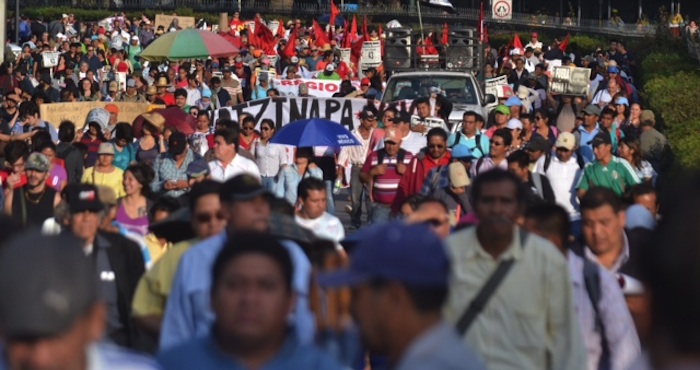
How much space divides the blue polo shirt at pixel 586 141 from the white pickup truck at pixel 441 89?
3544mm

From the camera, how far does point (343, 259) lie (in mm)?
5664

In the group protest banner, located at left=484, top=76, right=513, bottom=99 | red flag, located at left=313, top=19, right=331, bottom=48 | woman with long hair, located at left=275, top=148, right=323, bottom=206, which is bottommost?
woman with long hair, located at left=275, top=148, right=323, bottom=206

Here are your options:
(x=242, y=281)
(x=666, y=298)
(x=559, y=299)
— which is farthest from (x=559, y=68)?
(x=666, y=298)

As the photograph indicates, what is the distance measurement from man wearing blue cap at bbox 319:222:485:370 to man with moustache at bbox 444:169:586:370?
2066 millimetres

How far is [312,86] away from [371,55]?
470 centimetres

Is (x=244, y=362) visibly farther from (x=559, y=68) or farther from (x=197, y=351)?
(x=559, y=68)

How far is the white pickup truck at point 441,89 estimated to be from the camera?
22.0m

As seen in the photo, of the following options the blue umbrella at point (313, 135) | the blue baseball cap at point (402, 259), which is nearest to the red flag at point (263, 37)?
the blue umbrella at point (313, 135)

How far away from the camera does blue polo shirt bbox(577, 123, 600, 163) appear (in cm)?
1595

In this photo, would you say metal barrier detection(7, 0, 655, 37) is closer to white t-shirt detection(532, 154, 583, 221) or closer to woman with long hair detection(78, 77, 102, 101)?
woman with long hair detection(78, 77, 102, 101)

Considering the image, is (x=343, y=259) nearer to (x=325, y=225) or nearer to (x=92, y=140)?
(x=325, y=225)

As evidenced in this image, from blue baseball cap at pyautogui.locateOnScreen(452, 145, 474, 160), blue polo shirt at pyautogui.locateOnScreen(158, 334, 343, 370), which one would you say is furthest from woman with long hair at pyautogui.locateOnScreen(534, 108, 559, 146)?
blue polo shirt at pyautogui.locateOnScreen(158, 334, 343, 370)

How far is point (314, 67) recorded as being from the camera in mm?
35031

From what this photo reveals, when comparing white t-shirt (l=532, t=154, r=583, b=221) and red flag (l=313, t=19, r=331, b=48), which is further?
red flag (l=313, t=19, r=331, b=48)
